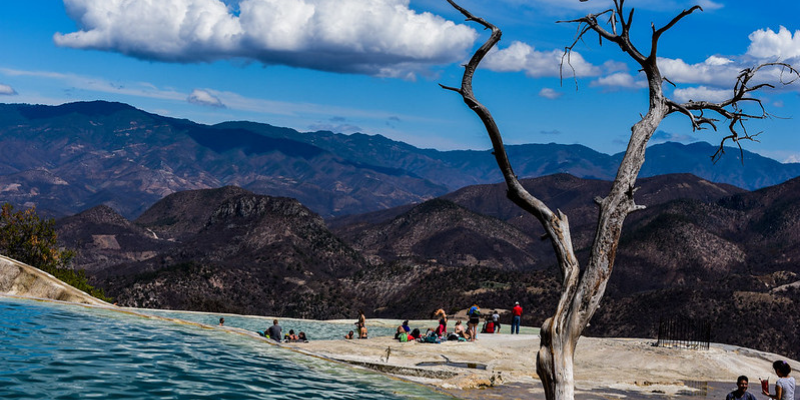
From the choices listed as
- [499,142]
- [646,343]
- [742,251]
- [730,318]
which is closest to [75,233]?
[742,251]

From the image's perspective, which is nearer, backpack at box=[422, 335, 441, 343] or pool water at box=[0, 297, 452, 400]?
pool water at box=[0, 297, 452, 400]

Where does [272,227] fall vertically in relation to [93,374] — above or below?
above

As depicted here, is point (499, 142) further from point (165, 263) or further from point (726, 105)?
point (165, 263)

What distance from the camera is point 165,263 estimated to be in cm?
10719

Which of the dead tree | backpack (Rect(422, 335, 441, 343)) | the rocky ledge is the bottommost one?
backpack (Rect(422, 335, 441, 343))

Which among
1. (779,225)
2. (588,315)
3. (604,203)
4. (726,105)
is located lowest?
(588,315)

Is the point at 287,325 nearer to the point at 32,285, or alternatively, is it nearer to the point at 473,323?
the point at 473,323

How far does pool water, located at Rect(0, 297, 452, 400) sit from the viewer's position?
16.8 m

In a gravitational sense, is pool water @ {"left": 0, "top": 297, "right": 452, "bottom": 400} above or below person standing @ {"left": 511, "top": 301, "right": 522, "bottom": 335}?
below

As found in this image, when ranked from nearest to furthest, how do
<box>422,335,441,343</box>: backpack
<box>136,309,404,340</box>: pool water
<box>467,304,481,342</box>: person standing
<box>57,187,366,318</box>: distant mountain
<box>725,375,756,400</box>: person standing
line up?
<box>725,375,756,400</box>: person standing < <box>422,335,441,343</box>: backpack < <box>467,304,481,342</box>: person standing < <box>136,309,404,340</box>: pool water < <box>57,187,366,318</box>: distant mountain

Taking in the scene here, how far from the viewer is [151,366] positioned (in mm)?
19578

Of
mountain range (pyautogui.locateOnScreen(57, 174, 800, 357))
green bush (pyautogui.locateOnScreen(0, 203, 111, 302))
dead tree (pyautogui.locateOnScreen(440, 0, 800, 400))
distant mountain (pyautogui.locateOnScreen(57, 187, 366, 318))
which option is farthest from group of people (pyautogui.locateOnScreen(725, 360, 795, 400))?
distant mountain (pyautogui.locateOnScreen(57, 187, 366, 318))

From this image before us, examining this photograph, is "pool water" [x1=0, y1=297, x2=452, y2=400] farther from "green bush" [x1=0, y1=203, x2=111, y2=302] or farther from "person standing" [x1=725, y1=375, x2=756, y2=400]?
"green bush" [x1=0, y1=203, x2=111, y2=302]

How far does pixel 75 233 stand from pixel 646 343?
179 meters
